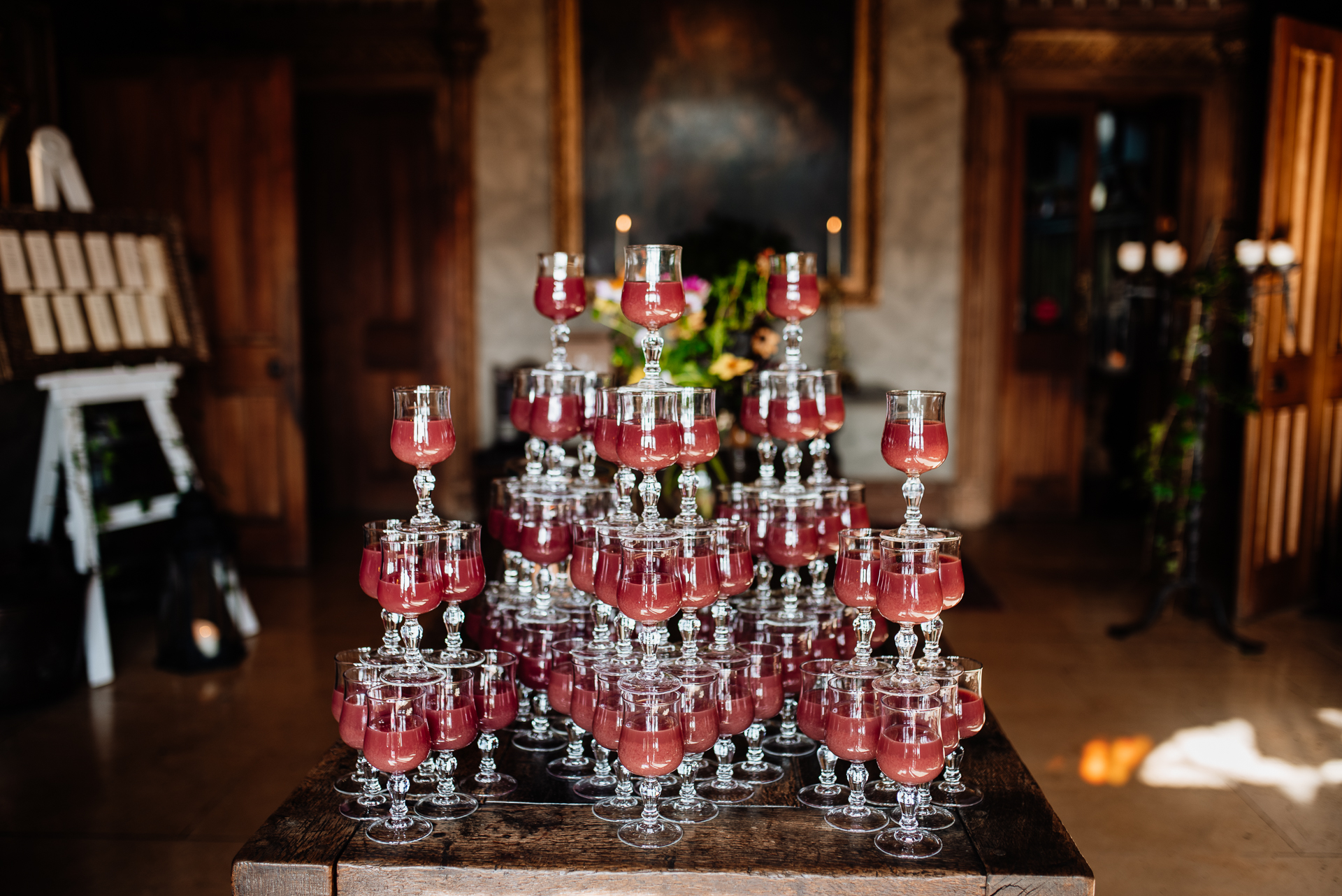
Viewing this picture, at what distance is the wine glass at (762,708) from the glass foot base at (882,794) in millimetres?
140

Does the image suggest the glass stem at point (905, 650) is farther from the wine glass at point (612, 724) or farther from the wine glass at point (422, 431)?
the wine glass at point (422, 431)

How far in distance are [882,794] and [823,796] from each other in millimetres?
83

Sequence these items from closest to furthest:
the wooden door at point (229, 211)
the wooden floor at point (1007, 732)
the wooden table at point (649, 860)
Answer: the wooden table at point (649, 860), the wooden floor at point (1007, 732), the wooden door at point (229, 211)

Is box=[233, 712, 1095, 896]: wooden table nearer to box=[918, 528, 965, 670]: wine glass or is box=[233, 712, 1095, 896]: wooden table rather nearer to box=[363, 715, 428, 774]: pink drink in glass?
box=[363, 715, 428, 774]: pink drink in glass

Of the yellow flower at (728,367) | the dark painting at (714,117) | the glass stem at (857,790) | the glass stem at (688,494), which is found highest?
the dark painting at (714,117)

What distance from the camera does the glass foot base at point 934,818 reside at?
57.4 inches

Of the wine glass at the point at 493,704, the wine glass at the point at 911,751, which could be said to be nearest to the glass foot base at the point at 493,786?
the wine glass at the point at 493,704

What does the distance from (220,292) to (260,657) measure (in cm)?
174

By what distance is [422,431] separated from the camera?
1.57 metres

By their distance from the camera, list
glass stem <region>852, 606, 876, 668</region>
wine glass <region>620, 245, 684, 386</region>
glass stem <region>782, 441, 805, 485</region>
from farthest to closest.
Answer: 1. glass stem <region>782, 441, 805, 485</region>
2. wine glass <region>620, 245, 684, 386</region>
3. glass stem <region>852, 606, 876, 668</region>

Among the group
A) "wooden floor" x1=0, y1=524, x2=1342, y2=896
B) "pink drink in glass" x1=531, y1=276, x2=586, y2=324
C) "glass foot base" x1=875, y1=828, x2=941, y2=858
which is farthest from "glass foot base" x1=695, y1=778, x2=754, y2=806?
"wooden floor" x1=0, y1=524, x2=1342, y2=896

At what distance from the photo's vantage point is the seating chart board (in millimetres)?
3420

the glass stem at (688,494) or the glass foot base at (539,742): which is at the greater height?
Result: the glass stem at (688,494)

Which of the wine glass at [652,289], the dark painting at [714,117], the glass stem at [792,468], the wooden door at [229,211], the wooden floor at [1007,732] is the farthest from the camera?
the dark painting at [714,117]
